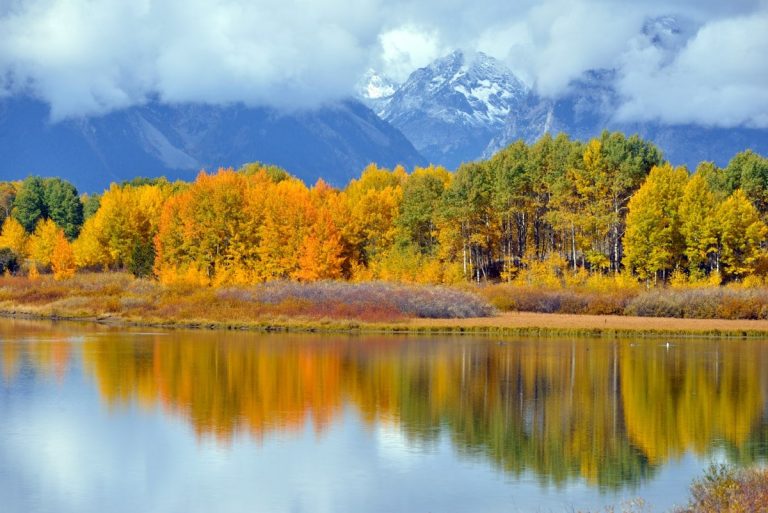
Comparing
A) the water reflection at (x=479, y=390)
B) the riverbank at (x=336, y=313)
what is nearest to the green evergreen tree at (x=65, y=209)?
the riverbank at (x=336, y=313)

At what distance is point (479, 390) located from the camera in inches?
1713

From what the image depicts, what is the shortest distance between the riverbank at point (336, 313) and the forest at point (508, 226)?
13.5m

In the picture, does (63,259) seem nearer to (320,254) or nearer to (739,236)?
(320,254)

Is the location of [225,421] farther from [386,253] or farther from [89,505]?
[386,253]

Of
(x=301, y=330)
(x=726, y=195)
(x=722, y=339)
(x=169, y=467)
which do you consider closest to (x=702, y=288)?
(x=722, y=339)

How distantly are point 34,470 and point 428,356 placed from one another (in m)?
30.7

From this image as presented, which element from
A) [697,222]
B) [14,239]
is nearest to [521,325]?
[697,222]

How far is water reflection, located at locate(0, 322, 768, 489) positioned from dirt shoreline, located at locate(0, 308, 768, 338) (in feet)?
14.7

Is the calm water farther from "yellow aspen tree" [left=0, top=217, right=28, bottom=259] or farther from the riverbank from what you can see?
"yellow aspen tree" [left=0, top=217, right=28, bottom=259]

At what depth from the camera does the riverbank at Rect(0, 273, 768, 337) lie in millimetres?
71688

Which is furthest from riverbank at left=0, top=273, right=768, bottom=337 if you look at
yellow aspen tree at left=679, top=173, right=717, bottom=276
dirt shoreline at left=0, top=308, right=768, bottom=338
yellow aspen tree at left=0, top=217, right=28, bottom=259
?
yellow aspen tree at left=0, top=217, right=28, bottom=259

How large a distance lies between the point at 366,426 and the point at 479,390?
9.51m

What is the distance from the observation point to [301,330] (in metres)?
73.4

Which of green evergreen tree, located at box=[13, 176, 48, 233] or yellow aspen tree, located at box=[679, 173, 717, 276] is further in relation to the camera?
green evergreen tree, located at box=[13, 176, 48, 233]
